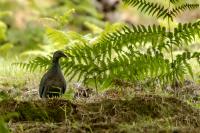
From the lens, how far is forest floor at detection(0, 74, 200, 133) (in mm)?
4227

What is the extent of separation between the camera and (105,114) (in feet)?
15.0

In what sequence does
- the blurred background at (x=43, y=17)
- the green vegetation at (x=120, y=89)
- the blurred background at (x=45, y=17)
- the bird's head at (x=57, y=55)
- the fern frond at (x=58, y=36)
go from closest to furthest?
the green vegetation at (x=120, y=89), the bird's head at (x=57, y=55), the fern frond at (x=58, y=36), the blurred background at (x=45, y=17), the blurred background at (x=43, y=17)

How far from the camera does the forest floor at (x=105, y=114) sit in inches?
166

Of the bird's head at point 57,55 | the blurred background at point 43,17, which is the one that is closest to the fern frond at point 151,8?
the bird's head at point 57,55

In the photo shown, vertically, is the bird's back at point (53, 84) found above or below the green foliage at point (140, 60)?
below

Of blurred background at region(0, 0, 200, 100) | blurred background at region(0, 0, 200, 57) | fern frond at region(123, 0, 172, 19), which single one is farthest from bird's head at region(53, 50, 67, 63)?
blurred background at region(0, 0, 200, 57)

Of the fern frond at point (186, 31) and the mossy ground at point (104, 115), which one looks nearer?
the mossy ground at point (104, 115)

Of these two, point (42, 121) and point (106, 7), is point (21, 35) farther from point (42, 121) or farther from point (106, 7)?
point (42, 121)

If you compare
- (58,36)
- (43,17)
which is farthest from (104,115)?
(43,17)

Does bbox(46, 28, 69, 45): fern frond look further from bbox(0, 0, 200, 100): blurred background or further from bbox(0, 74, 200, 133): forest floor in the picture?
bbox(0, 74, 200, 133): forest floor

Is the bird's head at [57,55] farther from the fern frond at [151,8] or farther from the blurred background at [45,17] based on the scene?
the blurred background at [45,17]

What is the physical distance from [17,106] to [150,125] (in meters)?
1.13

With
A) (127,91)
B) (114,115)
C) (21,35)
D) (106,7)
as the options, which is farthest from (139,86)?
(106,7)

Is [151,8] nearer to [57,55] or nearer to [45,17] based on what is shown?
[57,55]
